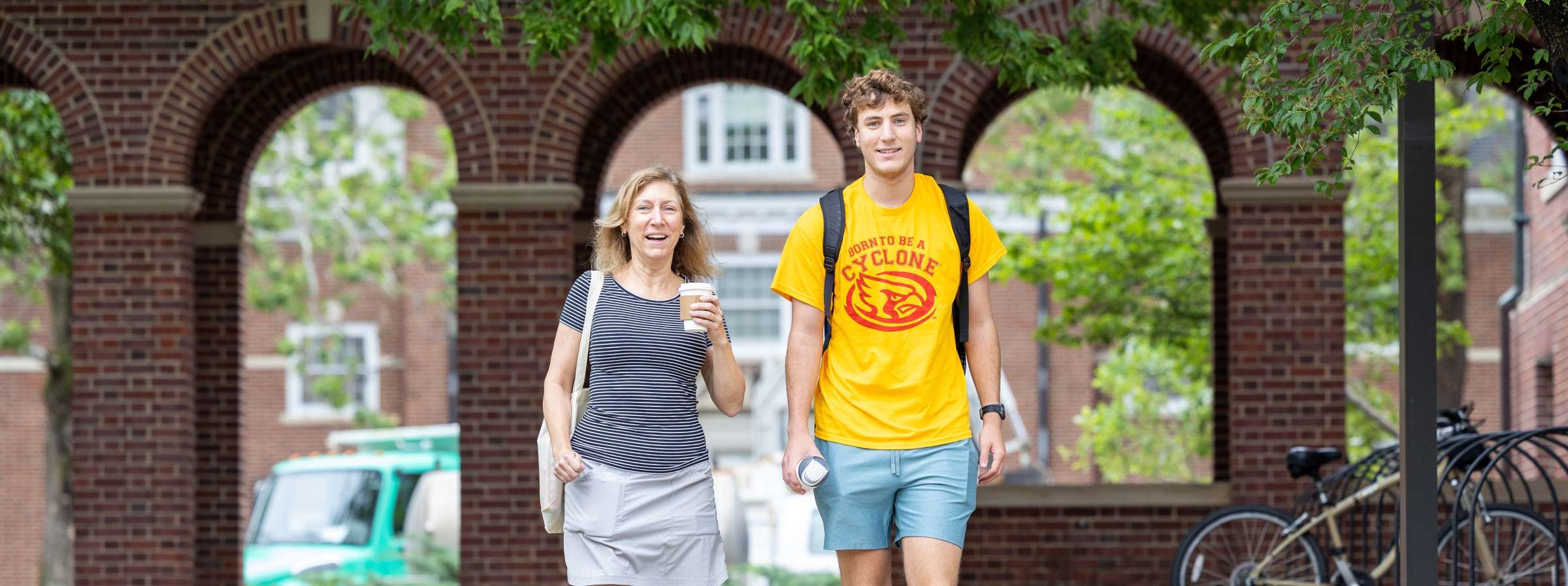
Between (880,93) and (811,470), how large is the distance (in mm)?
1014

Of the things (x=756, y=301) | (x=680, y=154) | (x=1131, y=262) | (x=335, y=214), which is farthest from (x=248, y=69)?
(x=756, y=301)

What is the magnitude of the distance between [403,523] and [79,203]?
21.2ft

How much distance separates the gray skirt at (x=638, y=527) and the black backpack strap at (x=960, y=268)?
785mm

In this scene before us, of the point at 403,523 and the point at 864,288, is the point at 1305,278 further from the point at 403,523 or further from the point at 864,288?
the point at 403,523

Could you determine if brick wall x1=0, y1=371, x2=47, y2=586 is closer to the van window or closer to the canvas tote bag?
the van window

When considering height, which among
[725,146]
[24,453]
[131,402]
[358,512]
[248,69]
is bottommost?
[24,453]

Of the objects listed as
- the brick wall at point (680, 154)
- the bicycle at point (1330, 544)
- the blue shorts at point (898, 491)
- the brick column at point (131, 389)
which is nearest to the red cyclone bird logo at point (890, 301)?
the blue shorts at point (898, 491)

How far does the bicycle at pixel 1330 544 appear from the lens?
8.84 m

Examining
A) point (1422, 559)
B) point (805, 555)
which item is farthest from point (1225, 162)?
point (1422, 559)

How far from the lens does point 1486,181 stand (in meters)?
24.1

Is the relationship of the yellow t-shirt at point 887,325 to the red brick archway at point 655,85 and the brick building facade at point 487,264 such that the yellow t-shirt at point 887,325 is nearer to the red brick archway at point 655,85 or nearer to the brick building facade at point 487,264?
the brick building facade at point 487,264

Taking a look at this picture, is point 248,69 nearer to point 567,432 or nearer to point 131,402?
point 131,402

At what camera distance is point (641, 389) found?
504 cm

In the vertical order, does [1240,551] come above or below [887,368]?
below
